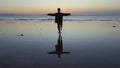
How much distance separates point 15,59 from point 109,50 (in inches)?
209

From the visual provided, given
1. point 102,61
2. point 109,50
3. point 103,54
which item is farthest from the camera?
point 109,50

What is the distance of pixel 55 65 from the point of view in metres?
10.0

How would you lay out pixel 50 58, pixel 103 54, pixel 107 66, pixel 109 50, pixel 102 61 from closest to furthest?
pixel 107 66, pixel 102 61, pixel 50 58, pixel 103 54, pixel 109 50

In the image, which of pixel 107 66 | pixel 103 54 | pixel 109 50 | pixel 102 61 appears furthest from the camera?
pixel 109 50

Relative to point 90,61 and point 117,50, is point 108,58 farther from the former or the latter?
point 117,50

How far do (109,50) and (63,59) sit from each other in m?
3.46

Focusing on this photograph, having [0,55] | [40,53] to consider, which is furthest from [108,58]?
[0,55]

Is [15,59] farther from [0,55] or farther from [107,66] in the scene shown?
[107,66]

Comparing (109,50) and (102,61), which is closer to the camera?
→ (102,61)

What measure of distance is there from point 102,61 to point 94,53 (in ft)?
6.22

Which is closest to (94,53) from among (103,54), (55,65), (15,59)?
(103,54)

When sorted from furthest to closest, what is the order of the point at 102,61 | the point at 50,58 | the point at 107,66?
1. the point at 50,58
2. the point at 102,61
3. the point at 107,66

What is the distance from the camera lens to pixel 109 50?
43.9 feet

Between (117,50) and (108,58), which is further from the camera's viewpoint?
(117,50)
